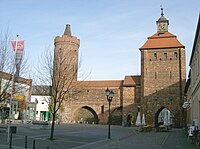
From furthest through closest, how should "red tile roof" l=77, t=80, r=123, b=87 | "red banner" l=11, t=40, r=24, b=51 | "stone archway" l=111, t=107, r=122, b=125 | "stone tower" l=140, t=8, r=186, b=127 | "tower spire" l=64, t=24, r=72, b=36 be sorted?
"tower spire" l=64, t=24, r=72, b=36, "red tile roof" l=77, t=80, r=123, b=87, "stone archway" l=111, t=107, r=122, b=125, "stone tower" l=140, t=8, r=186, b=127, "red banner" l=11, t=40, r=24, b=51

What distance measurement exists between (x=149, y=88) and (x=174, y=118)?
7706 millimetres

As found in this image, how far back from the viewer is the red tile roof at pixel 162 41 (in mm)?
54781

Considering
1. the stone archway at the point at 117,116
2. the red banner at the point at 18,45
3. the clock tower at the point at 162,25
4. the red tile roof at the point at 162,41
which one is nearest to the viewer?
the red banner at the point at 18,45

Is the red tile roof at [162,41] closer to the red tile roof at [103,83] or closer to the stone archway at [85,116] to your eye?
the red tile roof at [103,83]

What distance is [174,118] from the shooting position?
5191 cm

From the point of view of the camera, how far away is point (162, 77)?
55.0m

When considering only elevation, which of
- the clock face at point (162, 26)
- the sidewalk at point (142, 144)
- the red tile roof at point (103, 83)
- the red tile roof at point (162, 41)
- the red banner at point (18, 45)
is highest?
the clock face at point (162, 26)

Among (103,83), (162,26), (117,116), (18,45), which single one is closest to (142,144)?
(18,45)

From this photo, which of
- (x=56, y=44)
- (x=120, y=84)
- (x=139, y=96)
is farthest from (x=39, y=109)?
(x=139, y=96)

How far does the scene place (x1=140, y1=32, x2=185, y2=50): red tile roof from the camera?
54.8m

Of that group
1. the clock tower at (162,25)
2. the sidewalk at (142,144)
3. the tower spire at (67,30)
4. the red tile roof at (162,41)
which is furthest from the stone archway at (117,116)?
the sidewalk at (142,144)

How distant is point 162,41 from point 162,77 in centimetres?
781

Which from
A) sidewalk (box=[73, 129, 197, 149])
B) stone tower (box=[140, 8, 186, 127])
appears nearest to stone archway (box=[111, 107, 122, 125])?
stone tower (box=[140, 8, 186, 127])

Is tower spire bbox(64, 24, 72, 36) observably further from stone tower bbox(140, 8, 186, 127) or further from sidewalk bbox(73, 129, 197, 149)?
sidewalk bbox(73, 129, 197, 149)
